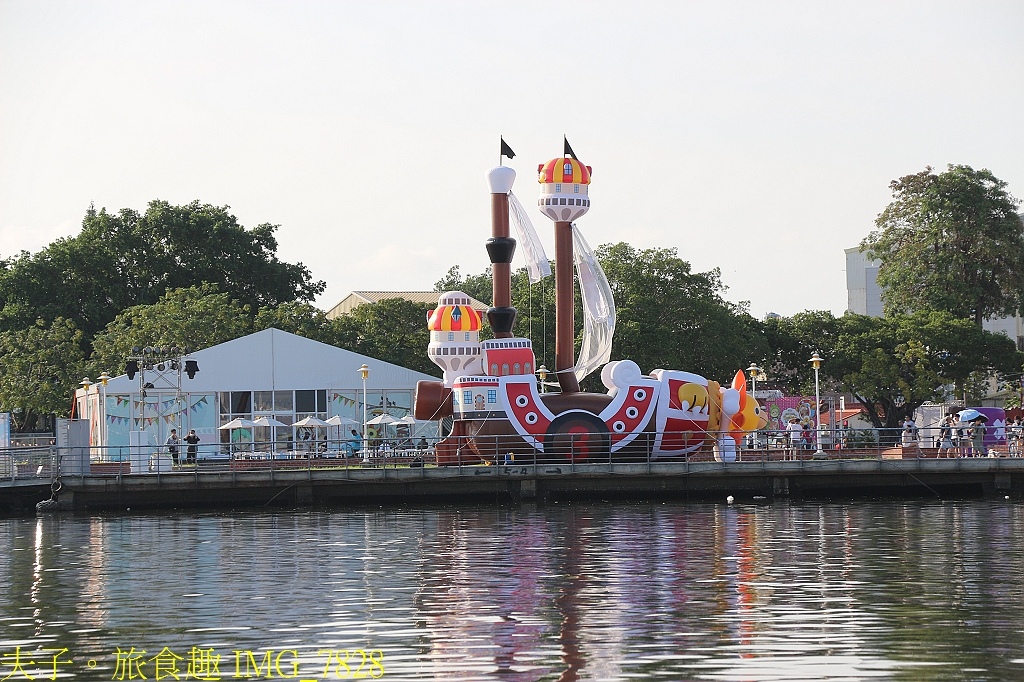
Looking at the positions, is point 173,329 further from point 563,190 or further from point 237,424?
point 563,190

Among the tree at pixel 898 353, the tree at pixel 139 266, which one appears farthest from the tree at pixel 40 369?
the tree at pixel 898 353

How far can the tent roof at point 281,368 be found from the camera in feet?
186

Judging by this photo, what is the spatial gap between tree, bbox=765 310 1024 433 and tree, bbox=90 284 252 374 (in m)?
25.0

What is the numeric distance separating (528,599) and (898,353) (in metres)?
46.1

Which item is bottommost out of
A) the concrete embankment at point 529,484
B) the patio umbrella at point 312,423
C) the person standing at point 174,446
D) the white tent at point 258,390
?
the concrete embankment at point 529,484

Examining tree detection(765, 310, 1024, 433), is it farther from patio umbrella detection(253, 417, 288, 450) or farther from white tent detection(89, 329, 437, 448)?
patio umbrella detection(253, 417, 288, 450)

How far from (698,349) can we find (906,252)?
1389 cm

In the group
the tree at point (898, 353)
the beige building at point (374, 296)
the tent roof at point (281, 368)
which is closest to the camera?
the tent roof at point (281, 368)

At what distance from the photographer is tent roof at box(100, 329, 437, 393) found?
186 ft

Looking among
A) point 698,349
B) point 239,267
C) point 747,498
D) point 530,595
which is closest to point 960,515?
point 747,498

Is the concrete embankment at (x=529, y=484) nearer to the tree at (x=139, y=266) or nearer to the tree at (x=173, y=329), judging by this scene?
the tree at (x=173, y=329)

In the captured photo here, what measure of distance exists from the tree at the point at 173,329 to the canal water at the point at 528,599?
30.4 m

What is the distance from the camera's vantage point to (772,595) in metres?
23.5

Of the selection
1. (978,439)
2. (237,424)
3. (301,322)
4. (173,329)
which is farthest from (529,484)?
(173,329)
